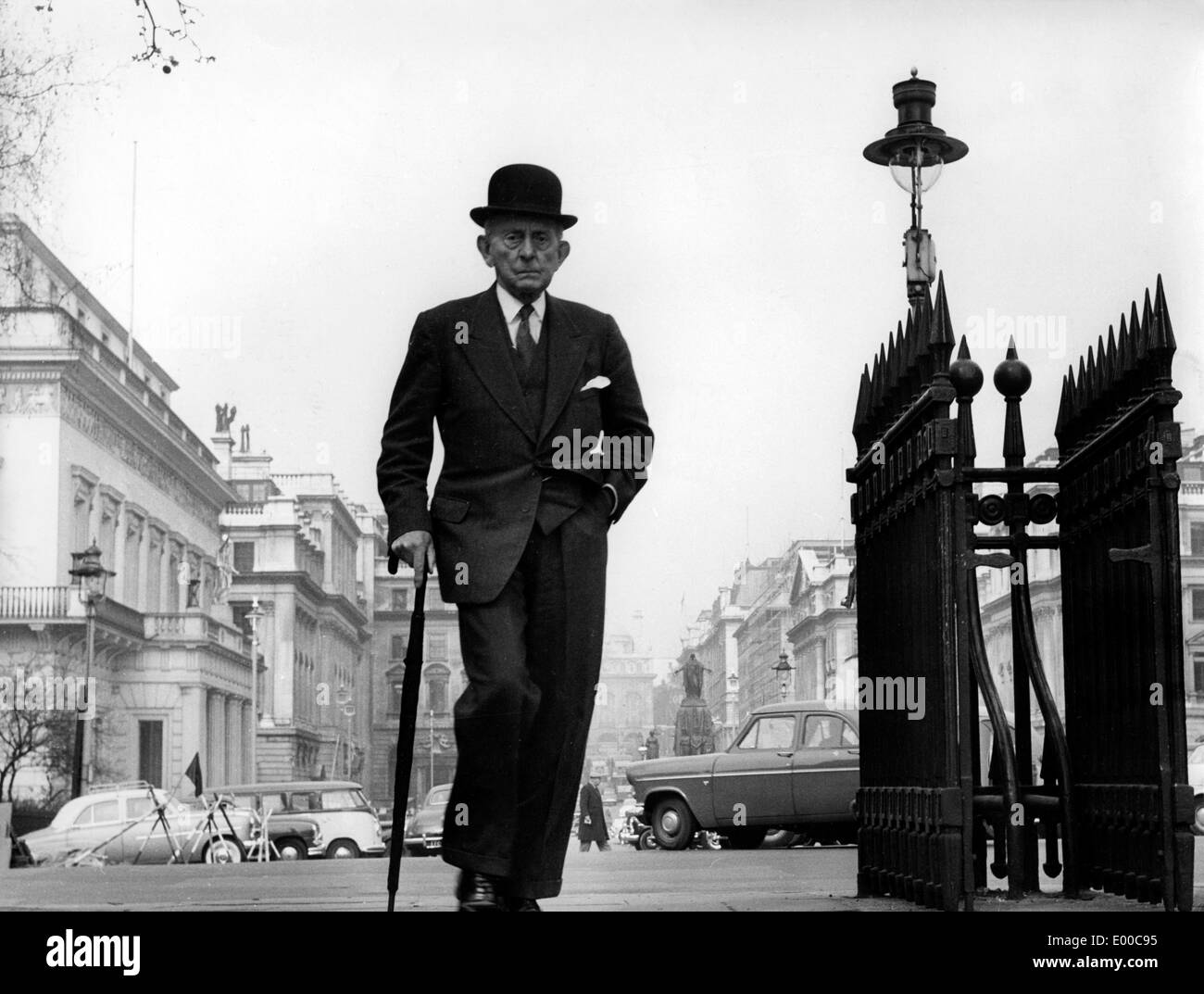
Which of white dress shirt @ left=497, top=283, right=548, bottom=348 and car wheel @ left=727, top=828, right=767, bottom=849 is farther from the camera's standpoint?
car wheel @ left=727, top=828, right=767, bottom=849

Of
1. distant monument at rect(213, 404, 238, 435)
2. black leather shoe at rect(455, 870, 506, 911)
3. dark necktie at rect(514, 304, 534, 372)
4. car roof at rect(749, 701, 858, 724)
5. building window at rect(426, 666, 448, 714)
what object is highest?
distant monument at rect(213, 404, 238, 435)

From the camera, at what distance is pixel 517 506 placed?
485cm

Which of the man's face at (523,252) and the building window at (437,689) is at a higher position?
the man's face at (523,252)

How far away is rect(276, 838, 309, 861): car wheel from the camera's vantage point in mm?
19562

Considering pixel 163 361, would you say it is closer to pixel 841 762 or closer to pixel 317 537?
pixel 317 537

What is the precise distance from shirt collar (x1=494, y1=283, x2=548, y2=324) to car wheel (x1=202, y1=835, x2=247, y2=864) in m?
11.0

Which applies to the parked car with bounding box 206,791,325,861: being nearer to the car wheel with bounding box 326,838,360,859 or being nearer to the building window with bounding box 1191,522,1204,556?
the car wheel with bounding box 326,838,360,859

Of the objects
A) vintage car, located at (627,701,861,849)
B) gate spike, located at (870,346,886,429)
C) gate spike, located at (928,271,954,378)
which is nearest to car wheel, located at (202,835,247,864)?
vintage car, located at (627,701,861,849)

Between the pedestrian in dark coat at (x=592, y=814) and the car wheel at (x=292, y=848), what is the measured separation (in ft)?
25.8

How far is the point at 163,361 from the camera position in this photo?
6281 mm

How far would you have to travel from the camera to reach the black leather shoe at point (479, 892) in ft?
15.5

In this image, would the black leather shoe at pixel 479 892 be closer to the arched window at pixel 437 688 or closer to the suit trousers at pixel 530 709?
the suit trousers at pixel 530 709

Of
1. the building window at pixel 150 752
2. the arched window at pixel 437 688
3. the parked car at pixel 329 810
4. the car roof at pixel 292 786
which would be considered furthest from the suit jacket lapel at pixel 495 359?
the parked car at pixel 329 810

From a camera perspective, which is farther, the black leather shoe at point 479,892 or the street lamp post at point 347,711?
the street lamp post at point 347,711
